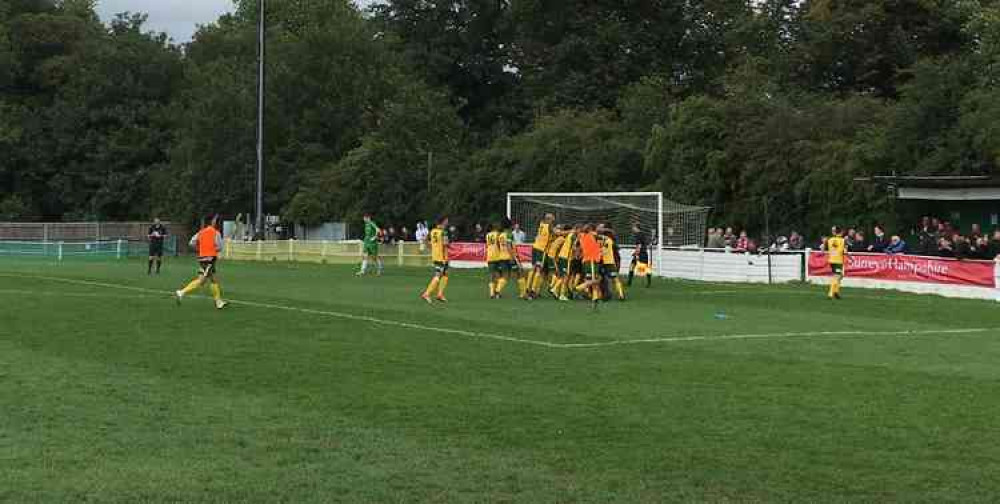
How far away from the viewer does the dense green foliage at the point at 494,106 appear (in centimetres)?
4403

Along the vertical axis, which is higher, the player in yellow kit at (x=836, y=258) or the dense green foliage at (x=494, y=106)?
the dense green foliage at (x=494, y=106)

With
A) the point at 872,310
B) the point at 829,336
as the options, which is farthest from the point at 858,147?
the point at 829,336

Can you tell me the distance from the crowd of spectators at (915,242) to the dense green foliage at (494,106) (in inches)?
78.1

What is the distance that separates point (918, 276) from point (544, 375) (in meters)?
20.0

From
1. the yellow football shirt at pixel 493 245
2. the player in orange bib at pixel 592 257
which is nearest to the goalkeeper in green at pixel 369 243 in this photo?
the yellow football shirt at pixel 493 245

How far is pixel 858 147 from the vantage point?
4138 centimetres

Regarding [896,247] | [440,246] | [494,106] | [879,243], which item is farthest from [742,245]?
[494,106]

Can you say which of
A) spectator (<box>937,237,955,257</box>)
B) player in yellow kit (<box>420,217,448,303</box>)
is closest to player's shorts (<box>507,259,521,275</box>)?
player in yellow kit (<box>420,217,448,303</box>)

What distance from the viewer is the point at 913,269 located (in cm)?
3291

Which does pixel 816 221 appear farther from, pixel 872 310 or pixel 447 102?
pixel 447 102

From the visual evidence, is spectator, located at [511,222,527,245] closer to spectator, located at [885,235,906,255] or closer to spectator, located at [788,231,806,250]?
spectator, located at [788,231,806,250]

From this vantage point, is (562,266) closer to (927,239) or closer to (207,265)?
(207,265)

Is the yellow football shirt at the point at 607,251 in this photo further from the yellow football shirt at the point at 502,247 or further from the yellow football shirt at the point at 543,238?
the yellow football shirt at the point at 502,247

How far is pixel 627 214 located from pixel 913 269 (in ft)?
39.0
